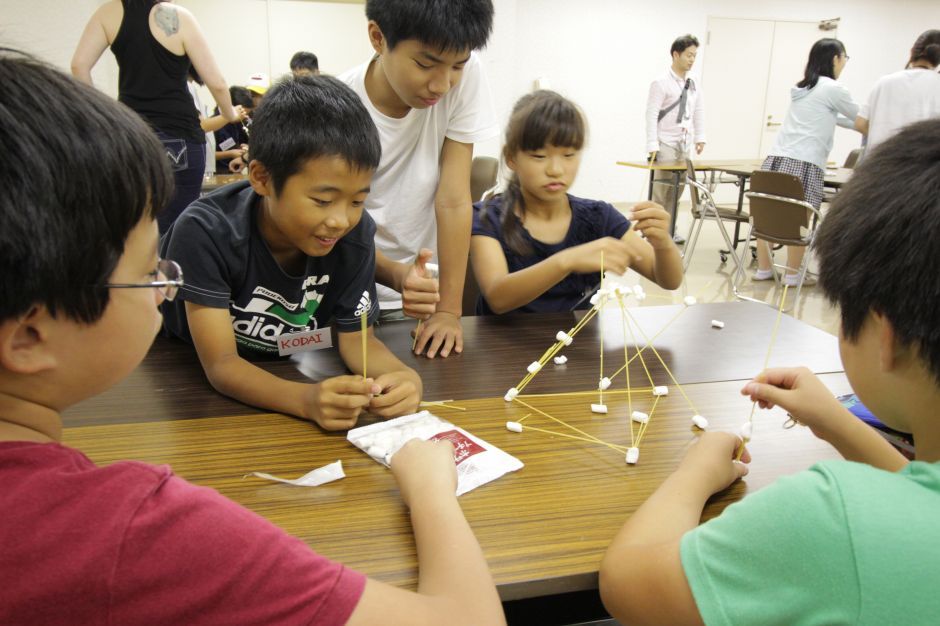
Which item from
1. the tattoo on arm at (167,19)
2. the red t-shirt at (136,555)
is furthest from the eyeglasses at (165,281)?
the tattoo on arm at (167,19)

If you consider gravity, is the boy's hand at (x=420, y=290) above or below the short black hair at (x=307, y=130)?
below

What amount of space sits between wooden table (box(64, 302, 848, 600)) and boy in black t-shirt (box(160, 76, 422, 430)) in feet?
0.22

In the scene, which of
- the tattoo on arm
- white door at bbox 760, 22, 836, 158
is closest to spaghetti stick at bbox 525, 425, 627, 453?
the tattoo on arm

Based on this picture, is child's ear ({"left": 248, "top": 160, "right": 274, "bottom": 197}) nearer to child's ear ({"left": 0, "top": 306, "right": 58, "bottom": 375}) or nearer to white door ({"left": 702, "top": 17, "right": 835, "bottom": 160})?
child's ear ({"left": 0, "top": 306, "right": 58, "bottom": 375})

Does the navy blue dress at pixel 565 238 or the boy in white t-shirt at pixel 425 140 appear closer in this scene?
the boy in white t-shirt at pixel 425 140

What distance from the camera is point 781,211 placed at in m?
4.42

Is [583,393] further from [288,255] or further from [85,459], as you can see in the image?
[85,459]

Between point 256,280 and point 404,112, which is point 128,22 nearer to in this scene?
point 404,112

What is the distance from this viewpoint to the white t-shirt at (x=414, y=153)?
1896mm

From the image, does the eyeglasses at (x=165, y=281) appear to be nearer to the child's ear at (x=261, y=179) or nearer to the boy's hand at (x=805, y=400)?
the child's ear at (x=261, y=179)

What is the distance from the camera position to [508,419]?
1193 millimetres

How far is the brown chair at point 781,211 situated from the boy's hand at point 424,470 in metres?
3.77

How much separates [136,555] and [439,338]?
40.7 inches

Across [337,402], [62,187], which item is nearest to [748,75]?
[337,402]
